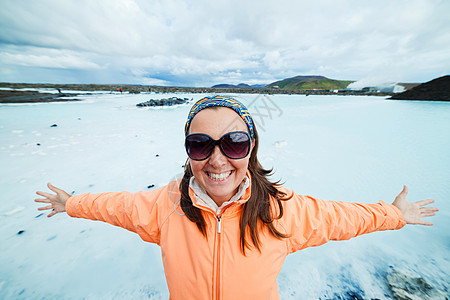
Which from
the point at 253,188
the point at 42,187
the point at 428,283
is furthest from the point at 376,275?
the point at 42,187

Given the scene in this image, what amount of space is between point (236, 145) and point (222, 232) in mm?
674

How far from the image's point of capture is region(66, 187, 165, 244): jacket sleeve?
4.84 ft

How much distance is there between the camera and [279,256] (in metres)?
1.38

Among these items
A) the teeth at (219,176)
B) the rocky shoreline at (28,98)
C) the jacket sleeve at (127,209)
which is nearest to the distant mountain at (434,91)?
the teeth at (219,176)

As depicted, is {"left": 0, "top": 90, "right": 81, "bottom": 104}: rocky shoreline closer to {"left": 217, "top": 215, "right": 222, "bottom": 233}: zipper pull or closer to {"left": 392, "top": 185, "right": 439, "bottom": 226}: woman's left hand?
{"left": 217, "top": 215, "right": 222, "bottom": 233}: zipper pull

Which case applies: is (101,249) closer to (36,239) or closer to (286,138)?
(36,239)

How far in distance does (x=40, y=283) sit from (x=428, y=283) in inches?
183


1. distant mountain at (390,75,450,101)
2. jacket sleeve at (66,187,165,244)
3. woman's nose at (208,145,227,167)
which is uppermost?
distant mountain at (390,75,450,101)

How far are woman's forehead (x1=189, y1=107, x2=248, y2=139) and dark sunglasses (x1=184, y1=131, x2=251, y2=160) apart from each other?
0.16 ft

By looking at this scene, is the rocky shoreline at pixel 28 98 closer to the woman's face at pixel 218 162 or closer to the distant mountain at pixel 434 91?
the woman's face at pixel 218 162

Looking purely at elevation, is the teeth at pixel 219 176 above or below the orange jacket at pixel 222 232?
above

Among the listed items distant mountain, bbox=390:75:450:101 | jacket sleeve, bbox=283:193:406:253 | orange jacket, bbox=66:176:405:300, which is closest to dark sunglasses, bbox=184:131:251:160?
orange jacket, bbox=66:176:405:300

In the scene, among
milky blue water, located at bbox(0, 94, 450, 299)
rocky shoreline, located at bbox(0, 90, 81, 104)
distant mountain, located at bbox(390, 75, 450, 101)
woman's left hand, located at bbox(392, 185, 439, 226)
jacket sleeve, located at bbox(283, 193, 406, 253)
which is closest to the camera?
jacket sleeve, located at bbox(283, 193, 406, 253)

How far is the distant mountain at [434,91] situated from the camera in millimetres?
19453
